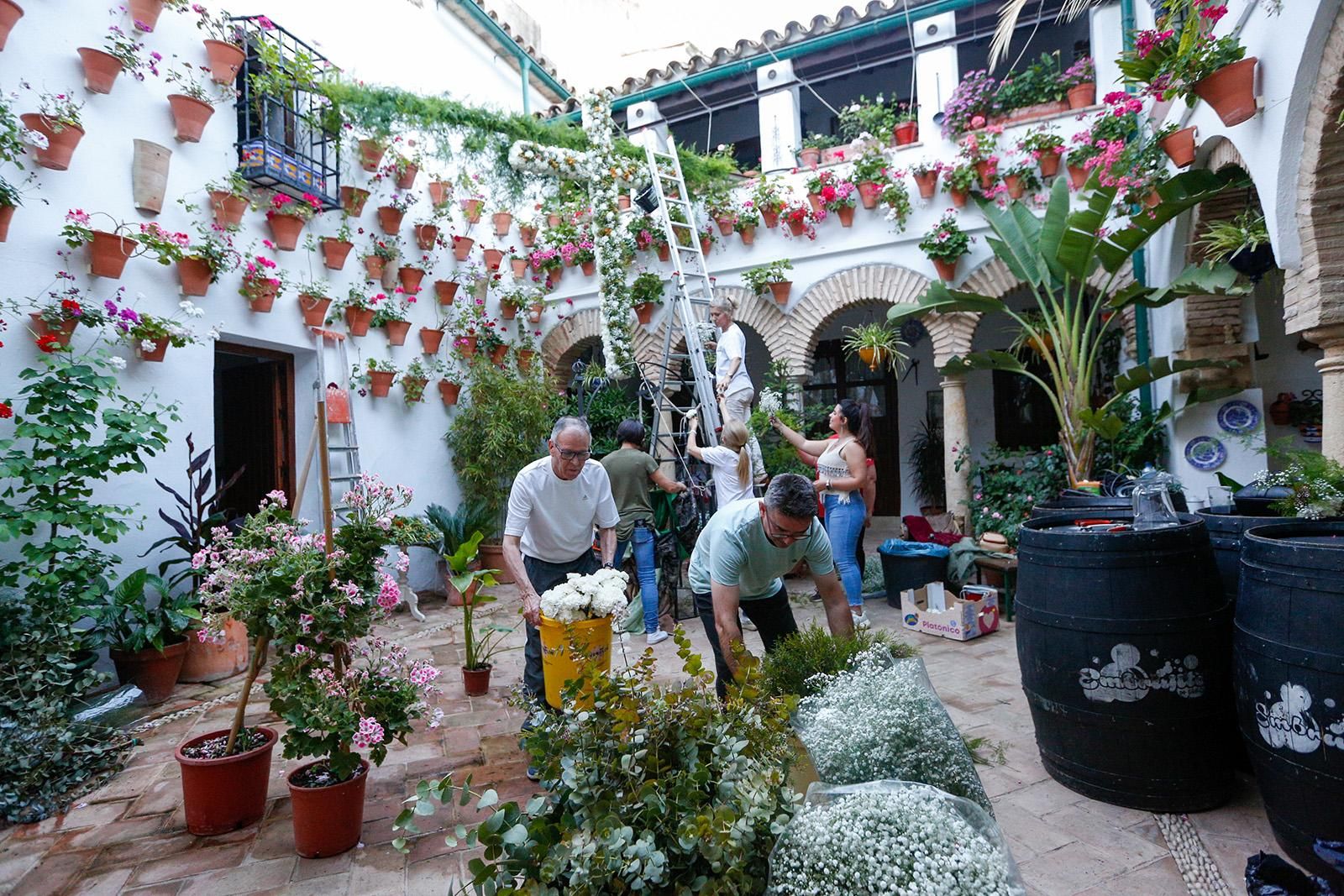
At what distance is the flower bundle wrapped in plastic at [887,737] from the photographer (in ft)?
5.89

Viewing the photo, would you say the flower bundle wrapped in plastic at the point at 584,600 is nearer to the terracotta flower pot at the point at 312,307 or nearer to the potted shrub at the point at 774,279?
the terracotta flower pot at the point at 312,307

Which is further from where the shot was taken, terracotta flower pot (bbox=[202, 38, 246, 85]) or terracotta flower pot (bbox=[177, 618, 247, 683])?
terracotta flower pot (bbox=[202, 38, 246, 85])

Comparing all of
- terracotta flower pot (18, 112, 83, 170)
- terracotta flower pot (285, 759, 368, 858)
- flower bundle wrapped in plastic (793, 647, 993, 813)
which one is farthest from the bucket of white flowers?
terracotta flower pot (18, 112, 83, 170)

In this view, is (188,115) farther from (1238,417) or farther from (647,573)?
(1238,417)

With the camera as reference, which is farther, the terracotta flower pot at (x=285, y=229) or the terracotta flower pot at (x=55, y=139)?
the terracotta flower pot at (x=285, y=229)

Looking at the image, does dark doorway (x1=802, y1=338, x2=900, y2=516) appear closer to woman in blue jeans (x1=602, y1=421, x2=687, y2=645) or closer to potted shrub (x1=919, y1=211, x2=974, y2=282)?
potted shrub (x1=919, y1=211, x2=974, y2=282)

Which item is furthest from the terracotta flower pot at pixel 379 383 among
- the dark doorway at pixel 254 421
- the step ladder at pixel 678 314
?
the step ladder at pixel 678 314

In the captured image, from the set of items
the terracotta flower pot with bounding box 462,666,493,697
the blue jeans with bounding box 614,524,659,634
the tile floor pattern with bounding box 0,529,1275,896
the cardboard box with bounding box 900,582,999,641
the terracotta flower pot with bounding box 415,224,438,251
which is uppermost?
the terracotta flower pot with bounding box 415,224,438,251

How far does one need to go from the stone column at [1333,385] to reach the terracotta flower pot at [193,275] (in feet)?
23.1

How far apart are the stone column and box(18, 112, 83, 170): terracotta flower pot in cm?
738

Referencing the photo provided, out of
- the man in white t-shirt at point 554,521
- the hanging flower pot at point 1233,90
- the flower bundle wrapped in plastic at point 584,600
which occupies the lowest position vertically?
the flower bundle wrapped in plastic at point 584,600

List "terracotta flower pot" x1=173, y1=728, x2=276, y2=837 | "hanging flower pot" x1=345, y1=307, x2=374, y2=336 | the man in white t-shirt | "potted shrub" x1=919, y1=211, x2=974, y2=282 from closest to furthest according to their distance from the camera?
"terracotta flower pot" x1=173, y1=728, x2=276, y2=837 → the man in white t-shirt → "hanging flower pot" x1=345, y1=307, x2=374, y2=336 → "potted shrub" x1=919, y1=211, x2=974, y2=282

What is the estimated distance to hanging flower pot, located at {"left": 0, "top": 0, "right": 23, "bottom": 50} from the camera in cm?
438

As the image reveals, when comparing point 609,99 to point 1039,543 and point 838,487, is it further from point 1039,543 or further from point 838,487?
point 1039,543
